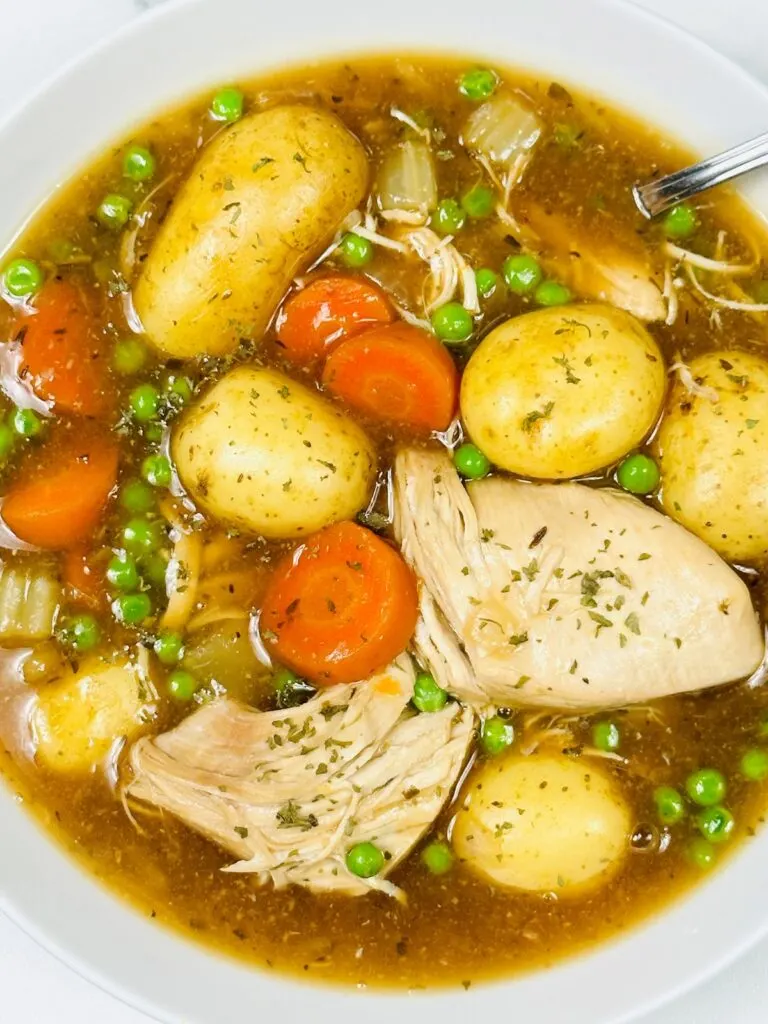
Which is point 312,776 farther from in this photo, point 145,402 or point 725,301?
point 725,301

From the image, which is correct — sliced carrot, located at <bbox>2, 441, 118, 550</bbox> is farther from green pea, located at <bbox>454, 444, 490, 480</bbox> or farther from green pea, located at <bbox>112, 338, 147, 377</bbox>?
green pea, located at <bbox>454, 444, 490, 480</bbox>

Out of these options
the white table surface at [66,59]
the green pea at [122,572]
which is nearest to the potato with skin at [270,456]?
the green pea at [122,572]

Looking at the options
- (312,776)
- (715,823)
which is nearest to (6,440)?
(312,776)

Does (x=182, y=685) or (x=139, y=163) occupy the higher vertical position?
(x=139, y=163)

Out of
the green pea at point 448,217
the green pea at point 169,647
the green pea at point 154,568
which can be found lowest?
the green pea at point 169,647

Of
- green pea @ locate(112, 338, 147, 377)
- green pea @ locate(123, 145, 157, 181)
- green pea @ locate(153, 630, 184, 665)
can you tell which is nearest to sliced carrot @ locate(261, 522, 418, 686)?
green pea @ locate(153, 630, 184, 665)

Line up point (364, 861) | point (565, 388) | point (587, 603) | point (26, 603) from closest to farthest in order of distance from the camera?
point (565, 388) → point (587, 603) → point (364, 861) → point (26, 603)

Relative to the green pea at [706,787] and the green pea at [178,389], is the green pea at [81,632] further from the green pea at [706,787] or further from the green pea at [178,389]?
the green pea at [706,787]
